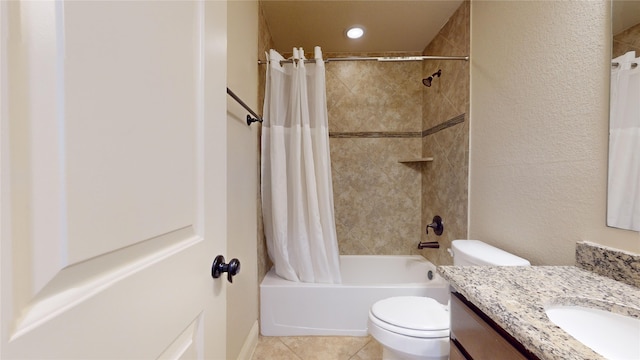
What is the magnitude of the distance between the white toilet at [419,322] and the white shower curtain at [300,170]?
2.09 feet

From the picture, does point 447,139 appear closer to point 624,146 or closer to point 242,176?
point 624,146

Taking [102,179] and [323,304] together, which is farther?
[323,304]

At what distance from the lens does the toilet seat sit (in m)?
1.17

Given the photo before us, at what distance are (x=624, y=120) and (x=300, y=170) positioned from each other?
1.51m

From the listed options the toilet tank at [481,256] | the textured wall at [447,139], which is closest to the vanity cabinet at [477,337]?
the toilet tank at [481,256]

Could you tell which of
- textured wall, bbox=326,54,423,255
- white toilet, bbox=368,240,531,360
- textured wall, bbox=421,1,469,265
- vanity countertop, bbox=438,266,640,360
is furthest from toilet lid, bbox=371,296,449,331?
textured wall, bbox=326,54,423,255

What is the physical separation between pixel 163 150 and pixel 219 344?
56 cm

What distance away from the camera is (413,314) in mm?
1290

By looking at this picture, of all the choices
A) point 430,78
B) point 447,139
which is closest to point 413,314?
point 447,139

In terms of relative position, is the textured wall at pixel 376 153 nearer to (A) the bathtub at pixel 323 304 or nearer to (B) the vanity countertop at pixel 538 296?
(A) the bathtub at pixel 323 304

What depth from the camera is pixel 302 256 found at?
6.27ft

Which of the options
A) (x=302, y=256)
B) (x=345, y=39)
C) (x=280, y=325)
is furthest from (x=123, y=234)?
(x=345, y=39)

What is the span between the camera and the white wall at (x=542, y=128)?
965 millimetres

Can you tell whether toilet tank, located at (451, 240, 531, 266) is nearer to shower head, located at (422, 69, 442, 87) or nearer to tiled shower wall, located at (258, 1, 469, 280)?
tiled shower wall, located at (258, 1, 469, 280)
